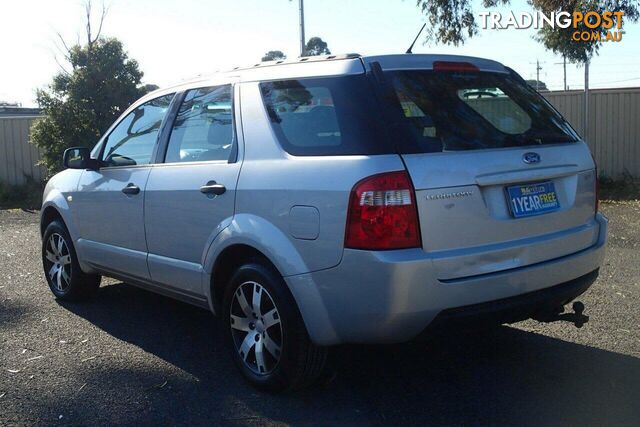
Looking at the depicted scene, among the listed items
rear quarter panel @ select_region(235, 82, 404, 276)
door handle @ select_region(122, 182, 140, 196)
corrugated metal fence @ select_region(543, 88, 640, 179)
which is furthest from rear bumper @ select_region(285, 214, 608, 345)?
corrugated metal fence @ select_region(543, 88, 640, 179)

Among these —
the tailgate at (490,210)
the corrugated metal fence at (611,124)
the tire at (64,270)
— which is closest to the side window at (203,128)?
the tailgate at (490,210)

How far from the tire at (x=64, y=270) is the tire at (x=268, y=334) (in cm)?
242

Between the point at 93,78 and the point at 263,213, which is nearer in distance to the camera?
the point at 263,213

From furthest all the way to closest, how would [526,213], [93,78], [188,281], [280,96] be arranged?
[93,78]
[188,281]
[280,96]
[526,213]

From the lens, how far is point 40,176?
16.7m

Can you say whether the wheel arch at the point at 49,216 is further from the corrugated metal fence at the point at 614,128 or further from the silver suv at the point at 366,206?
the corrugated metal fence at the point at 614,128

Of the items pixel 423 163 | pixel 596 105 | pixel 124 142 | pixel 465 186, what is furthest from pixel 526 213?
pixel 596 105

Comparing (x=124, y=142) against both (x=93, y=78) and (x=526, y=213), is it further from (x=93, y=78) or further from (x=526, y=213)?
(x=93, y=78)

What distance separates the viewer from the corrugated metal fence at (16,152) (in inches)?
A: 658

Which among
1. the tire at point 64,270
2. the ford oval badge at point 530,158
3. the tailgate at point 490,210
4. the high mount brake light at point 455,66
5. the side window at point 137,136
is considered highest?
the high mount brake light at point 455,66

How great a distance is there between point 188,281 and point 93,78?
11575 mm

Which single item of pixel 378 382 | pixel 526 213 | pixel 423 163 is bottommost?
pixel 378 382

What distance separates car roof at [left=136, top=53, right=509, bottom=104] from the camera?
4.07 meters

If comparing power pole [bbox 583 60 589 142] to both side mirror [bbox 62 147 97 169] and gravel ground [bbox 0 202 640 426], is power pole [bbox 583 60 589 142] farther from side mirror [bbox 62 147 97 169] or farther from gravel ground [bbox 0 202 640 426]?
side mirror [bbox 62 147 97 169]
